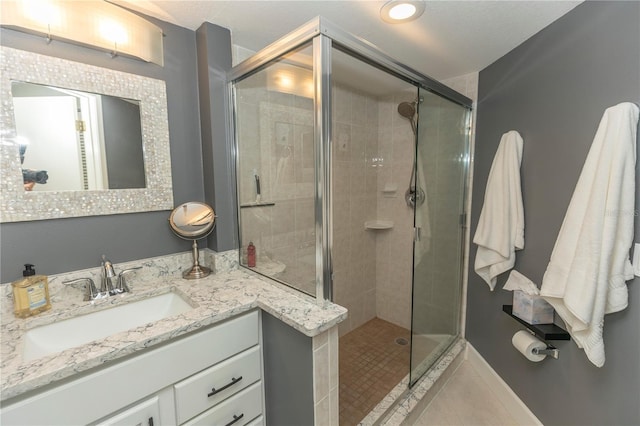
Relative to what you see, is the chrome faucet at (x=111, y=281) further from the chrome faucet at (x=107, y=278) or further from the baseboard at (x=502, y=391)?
the baseboard at (x=502, y=391)

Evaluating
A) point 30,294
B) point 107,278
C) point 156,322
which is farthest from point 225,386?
point 30,294

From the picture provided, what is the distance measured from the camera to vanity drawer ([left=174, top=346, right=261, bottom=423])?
1053mm

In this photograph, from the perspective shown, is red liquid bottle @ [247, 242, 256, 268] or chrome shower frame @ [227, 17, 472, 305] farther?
red liquid bottle @ [247, 242, 256, 268]

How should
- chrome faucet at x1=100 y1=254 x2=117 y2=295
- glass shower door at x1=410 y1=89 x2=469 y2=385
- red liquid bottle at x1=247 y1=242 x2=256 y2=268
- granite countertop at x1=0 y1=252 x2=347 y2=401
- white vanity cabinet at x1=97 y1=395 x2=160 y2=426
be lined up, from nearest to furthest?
granite countertop at x1=0 y1=252 x2=347 y2=401 → white vanity cabinet at x1=97 y1=395 x2=160 y2=426 → chrome faucet at x1=100 y1=254 x2=117 y2=295 → red liquid bottle at x1=247 y1=242 x2=256 y2=268 → glass shower door at x1=410 y1=89 x2=469 y2=385

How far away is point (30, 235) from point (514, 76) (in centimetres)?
257

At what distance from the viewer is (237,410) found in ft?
4.03

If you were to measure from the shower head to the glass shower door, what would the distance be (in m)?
0.35

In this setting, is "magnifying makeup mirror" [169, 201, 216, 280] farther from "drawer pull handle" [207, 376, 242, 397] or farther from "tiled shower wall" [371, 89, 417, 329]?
"tiled shower wall" [371, 89, 417, 329]

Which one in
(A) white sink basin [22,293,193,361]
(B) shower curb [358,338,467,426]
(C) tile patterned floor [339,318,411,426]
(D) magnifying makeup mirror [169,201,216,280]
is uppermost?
(D) magnifying makeup mirror [169,201,216,280]

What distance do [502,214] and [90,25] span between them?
2.25 m

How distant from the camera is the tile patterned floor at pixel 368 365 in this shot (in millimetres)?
1667

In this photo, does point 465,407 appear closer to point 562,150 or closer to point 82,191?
point 562,150

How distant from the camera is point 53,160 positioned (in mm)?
1137

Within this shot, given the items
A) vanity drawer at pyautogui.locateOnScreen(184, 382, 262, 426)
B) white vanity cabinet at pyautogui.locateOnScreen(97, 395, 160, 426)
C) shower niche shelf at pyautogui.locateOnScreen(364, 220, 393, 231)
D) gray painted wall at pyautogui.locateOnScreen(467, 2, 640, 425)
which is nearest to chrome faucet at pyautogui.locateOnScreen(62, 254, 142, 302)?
white vanity cabinet at pyautogui.locateOnScreen(97, 395, 160, 426)
